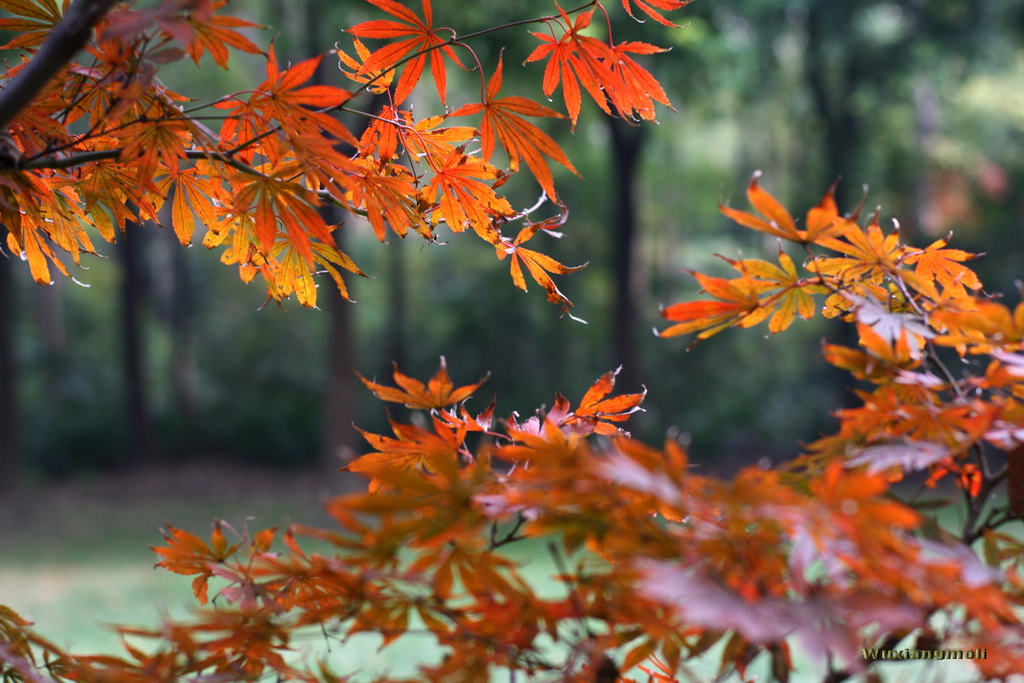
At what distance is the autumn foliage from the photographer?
1.96 ft

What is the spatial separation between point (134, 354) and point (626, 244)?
18.3 feet

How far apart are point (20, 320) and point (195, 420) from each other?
3472 mm

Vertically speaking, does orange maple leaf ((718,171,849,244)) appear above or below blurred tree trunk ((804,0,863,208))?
below

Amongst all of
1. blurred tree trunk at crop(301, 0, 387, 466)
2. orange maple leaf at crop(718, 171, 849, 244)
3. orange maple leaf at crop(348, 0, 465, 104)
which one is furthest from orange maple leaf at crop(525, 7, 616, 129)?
blurred tree trunk at crop(301, 0, 387, 466)

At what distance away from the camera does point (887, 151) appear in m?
10.7

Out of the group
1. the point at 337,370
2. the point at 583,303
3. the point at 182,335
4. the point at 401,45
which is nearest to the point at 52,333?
the point at 182,335

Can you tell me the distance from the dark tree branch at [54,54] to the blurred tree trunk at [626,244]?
8128 millimetres

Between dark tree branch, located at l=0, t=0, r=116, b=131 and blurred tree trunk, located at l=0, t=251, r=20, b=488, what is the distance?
819cm

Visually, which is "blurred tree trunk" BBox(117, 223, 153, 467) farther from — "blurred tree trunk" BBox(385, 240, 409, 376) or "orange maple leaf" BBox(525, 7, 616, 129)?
"orange maple leaf" BBox(525, 7, 616, 129)

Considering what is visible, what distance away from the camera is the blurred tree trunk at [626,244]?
8.88 metres

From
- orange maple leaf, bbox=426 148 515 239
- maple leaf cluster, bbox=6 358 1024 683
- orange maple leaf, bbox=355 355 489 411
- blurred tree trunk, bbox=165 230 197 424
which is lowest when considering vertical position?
blurred tree trunk, bbox=165 230 197 424

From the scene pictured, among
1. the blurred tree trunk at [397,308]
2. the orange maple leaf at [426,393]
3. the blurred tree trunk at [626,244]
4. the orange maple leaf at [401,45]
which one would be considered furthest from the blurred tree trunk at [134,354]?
the orange maple leaf at [426,393]

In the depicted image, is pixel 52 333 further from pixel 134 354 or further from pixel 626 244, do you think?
pixel 626 244

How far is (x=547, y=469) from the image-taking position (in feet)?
2.20
